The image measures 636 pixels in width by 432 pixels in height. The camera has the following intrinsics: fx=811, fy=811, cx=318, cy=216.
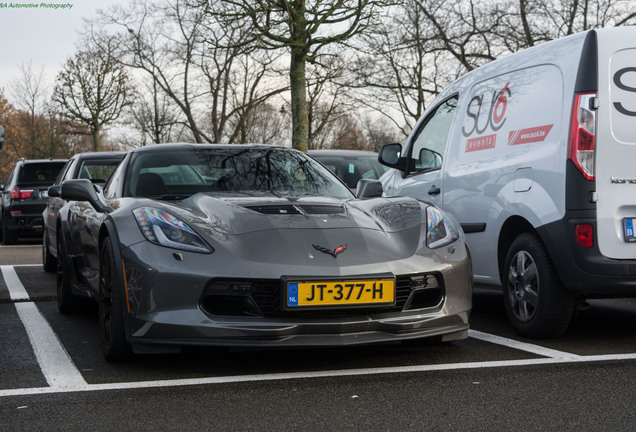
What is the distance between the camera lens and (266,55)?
22453 mm

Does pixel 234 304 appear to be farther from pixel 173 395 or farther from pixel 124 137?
pixel 124 137

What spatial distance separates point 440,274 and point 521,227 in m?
1.28

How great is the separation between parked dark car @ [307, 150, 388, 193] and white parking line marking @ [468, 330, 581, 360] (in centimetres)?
619

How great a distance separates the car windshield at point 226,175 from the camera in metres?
5.18

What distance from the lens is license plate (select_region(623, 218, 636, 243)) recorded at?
4664 mm

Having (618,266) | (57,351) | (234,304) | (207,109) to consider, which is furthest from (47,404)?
(207,109)

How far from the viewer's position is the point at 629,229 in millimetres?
4672

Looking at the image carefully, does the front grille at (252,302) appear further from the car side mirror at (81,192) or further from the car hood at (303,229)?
the car side mirror at (81,192)

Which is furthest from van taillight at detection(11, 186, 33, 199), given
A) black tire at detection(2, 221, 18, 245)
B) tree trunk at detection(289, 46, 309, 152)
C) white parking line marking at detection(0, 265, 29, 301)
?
tree trunk at detection(289, 46, 309, 152)

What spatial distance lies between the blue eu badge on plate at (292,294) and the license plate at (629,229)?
2.04 metres

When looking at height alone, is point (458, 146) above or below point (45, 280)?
above

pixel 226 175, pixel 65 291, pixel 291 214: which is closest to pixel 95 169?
pixel 65 291

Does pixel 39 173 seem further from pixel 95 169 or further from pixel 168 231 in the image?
pixel 168 231

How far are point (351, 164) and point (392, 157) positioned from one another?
186 inches
